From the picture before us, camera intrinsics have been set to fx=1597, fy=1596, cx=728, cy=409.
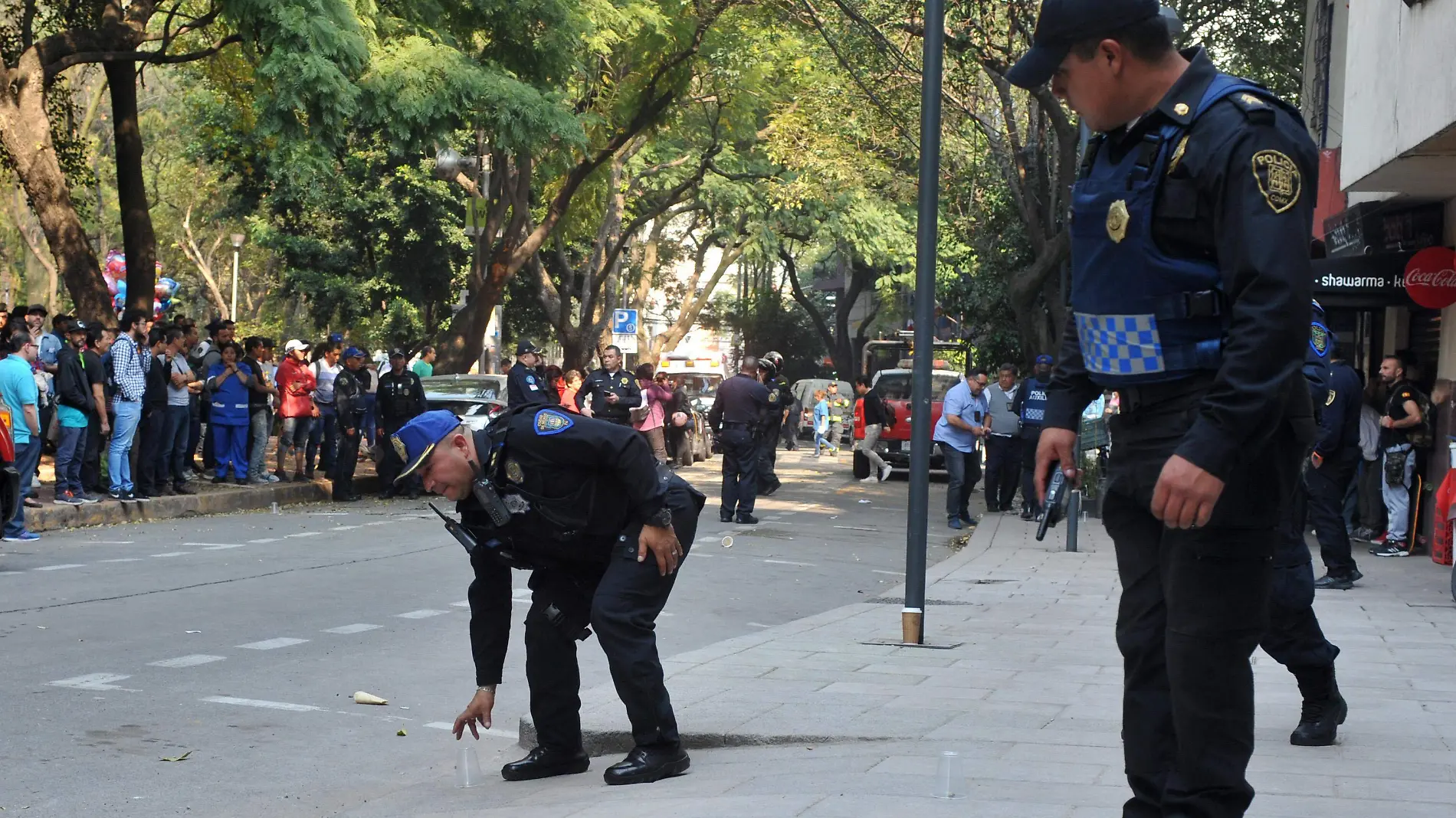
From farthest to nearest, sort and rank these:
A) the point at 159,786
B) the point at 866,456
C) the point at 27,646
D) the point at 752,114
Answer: the point at 752,114
the point at 866,456
the point at 27,646
the point at 159,786

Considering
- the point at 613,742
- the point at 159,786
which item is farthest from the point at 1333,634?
the point at 159,786

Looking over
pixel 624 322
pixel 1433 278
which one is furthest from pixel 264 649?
pixel 624 322

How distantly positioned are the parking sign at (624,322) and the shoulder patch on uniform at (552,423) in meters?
32.4

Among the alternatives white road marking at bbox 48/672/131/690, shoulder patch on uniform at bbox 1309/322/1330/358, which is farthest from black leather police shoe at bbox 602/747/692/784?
white road marking at bbox 48/672/131/690

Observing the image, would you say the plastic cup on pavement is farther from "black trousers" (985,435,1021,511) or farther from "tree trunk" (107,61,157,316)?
"tree trunk" (107,61,157,316)

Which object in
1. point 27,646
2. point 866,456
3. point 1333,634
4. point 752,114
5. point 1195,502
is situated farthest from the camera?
point 752,114

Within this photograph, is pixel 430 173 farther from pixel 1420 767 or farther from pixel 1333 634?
pixel 1420 767

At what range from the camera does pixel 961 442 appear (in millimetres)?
18219

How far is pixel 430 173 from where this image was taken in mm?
33875

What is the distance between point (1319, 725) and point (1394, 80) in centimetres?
850

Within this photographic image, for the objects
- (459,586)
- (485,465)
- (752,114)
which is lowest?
(459,586)

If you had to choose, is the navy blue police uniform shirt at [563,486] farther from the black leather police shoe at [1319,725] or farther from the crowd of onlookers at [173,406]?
the crowd of onlookers at [173,406]

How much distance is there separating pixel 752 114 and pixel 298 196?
387 inches

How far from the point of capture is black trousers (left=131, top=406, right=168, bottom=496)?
1586 centimetres
